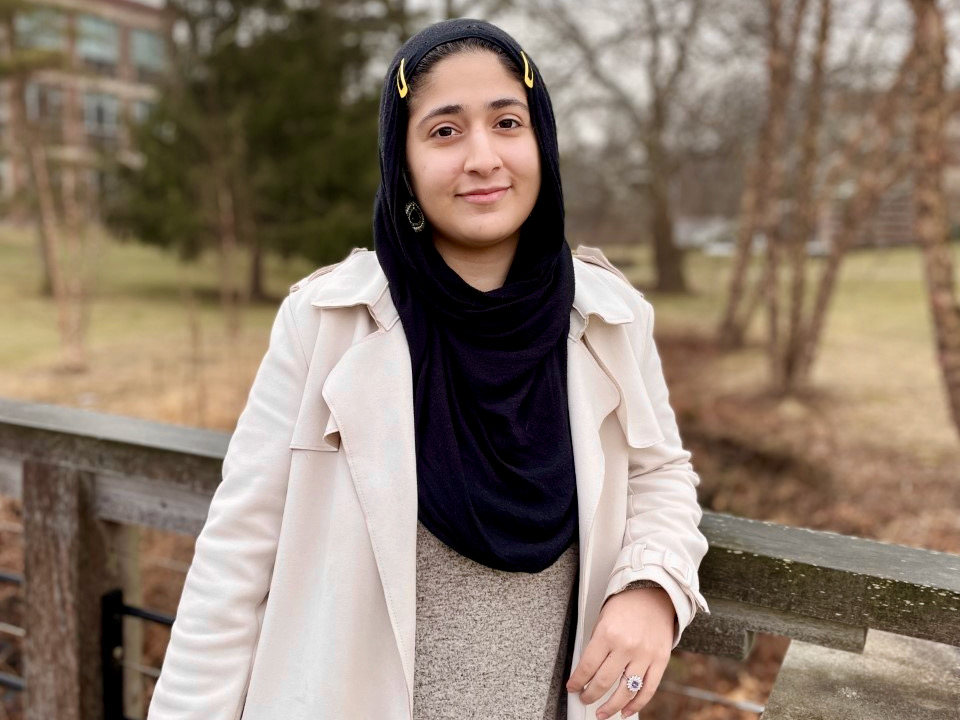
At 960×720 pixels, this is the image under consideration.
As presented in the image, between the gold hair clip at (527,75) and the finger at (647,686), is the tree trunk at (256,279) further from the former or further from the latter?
the finger at (647,686)

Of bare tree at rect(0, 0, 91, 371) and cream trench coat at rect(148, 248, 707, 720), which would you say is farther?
bare tree at rect(0, 0, 91, 371)

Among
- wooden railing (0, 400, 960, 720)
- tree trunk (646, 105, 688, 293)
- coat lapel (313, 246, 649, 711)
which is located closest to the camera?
coat lapel (313, 246, 649, 711)

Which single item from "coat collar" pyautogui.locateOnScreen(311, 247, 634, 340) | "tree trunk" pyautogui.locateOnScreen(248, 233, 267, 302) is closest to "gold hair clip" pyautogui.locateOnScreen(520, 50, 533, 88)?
"coat collar" pyautogui.locateOnScreen(311, 247, 634, 340)

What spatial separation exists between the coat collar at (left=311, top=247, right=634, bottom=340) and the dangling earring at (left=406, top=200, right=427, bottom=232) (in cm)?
9

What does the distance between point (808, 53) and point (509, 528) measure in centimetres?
1027

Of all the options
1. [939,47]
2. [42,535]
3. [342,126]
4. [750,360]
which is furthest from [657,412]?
[342,126]

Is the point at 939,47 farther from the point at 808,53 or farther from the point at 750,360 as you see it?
the point at 750,360

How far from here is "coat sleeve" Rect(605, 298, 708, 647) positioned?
4.06 ft

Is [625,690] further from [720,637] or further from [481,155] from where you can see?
[481,155]

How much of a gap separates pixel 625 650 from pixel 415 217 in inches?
26.3

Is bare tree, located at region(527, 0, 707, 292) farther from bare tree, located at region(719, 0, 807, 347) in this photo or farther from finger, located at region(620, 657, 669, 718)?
finger, located at region(620, 657, 669, 718)

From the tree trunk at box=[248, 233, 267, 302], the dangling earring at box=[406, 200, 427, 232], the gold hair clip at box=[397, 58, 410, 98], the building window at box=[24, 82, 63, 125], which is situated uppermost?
the building window at box=[24, 82, 63, 125]

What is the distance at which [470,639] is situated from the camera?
1280mm

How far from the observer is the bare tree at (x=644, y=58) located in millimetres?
11922
